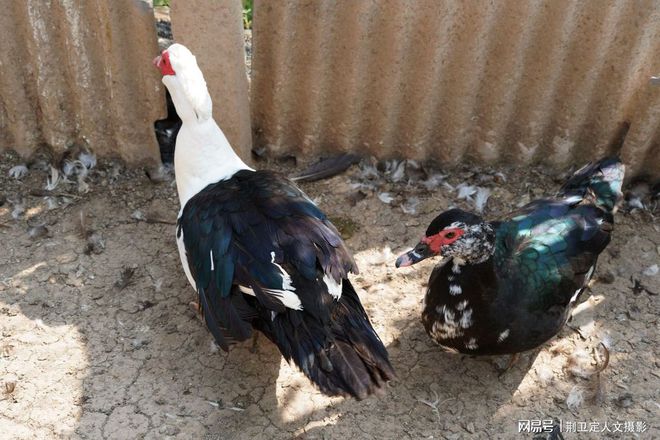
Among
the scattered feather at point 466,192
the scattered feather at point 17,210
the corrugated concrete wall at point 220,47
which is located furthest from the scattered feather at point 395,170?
the scattered feather at point 17,210

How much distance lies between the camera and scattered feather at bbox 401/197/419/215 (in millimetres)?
3857

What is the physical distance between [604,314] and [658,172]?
38.1 inches

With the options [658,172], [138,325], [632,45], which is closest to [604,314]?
Answer: [658,172]

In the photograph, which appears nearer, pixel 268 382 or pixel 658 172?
pixel 268 382

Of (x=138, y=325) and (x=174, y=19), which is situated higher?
(x=174, y=19)

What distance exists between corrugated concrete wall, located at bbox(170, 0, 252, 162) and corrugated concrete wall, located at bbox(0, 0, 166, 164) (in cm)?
21

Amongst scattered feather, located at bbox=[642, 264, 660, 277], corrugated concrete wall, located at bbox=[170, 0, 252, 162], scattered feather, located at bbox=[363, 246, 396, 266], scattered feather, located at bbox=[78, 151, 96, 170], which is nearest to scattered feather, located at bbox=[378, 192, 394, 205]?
scattered feather, located at bbox=[363, 246, 396, 266]

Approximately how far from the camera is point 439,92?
12.3ft

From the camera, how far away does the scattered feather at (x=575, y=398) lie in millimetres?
3041

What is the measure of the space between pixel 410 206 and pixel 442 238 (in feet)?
3.45

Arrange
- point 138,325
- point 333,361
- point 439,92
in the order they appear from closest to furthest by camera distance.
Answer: point 333,361, point 138,325, point 439,92

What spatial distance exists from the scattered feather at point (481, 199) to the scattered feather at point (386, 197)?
46 centimetres

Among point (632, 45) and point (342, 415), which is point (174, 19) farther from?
point (632, 45)

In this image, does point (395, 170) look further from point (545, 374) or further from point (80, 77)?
point (80, 77)
